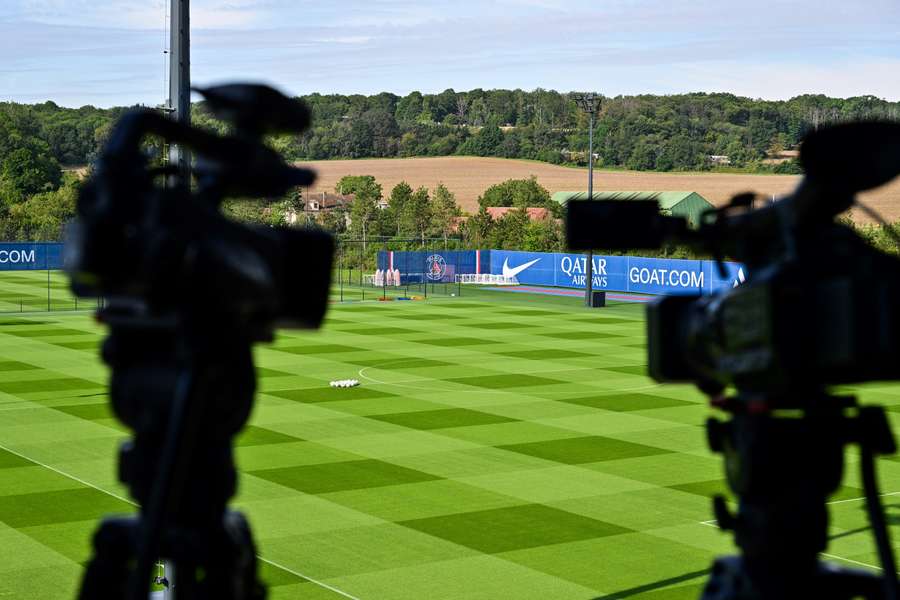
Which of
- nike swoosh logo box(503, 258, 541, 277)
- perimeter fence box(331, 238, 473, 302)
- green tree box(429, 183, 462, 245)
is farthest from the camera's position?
green tree box(429, 183, 462, 245)

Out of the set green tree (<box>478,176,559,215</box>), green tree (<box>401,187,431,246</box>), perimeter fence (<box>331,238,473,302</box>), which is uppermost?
green tree (<box>478,176,559,215</box>)

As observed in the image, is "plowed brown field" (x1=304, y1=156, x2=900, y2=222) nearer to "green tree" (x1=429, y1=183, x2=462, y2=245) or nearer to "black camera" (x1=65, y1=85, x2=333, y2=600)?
"green tree" (x1=429, y1=183, x2=462, y2=245)

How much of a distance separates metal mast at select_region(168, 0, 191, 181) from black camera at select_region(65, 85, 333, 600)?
18.0ft

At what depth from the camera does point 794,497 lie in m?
3.45

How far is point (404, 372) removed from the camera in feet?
137

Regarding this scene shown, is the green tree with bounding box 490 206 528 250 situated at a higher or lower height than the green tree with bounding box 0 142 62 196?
lower

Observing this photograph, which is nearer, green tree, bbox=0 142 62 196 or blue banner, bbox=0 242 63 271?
blue banner, bbox=0 242 63 271

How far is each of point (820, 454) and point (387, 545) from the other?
698 inches

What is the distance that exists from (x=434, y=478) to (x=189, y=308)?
2325cm

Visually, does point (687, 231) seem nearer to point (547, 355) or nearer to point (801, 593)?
point (801, 593)

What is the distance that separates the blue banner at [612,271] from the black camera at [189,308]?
215ft

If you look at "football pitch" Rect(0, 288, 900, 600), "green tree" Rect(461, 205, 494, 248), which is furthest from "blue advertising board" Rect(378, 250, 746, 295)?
"football pitch" Rect(0, 288, 900, 600)

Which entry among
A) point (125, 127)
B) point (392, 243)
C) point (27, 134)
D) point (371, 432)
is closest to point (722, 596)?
point (125, 127)

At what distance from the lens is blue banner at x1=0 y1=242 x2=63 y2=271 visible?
89688 millimetres
